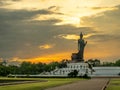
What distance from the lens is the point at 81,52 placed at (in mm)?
123625

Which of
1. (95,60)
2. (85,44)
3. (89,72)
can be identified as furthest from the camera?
(95,60)

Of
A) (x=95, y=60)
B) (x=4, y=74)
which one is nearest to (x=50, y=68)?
(x=4, y=74)

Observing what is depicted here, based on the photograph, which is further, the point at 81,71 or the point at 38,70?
the point at 38,70

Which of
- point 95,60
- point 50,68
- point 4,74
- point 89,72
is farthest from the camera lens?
point 95,60

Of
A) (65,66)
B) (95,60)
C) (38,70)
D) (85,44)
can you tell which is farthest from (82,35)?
(95,60)

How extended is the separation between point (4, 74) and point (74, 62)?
90.3 ft

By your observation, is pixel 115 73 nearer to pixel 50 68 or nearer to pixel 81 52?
pixel 81 52

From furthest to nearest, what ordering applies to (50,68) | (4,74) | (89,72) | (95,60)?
(95,60) < (50,68) < (89,72) < (4,74)

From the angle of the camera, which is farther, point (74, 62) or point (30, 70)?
point (30, 70)

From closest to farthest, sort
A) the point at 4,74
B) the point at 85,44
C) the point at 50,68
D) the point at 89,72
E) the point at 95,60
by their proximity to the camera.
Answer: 1. the point at 4,74
2. the point at 89,72
3. the point at 85,44
4. the point at 50,68
5. the point at 95,60

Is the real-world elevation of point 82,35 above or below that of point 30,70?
above

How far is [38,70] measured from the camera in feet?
444

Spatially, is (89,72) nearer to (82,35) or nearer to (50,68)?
(82,35)

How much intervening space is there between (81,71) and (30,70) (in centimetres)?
2749
